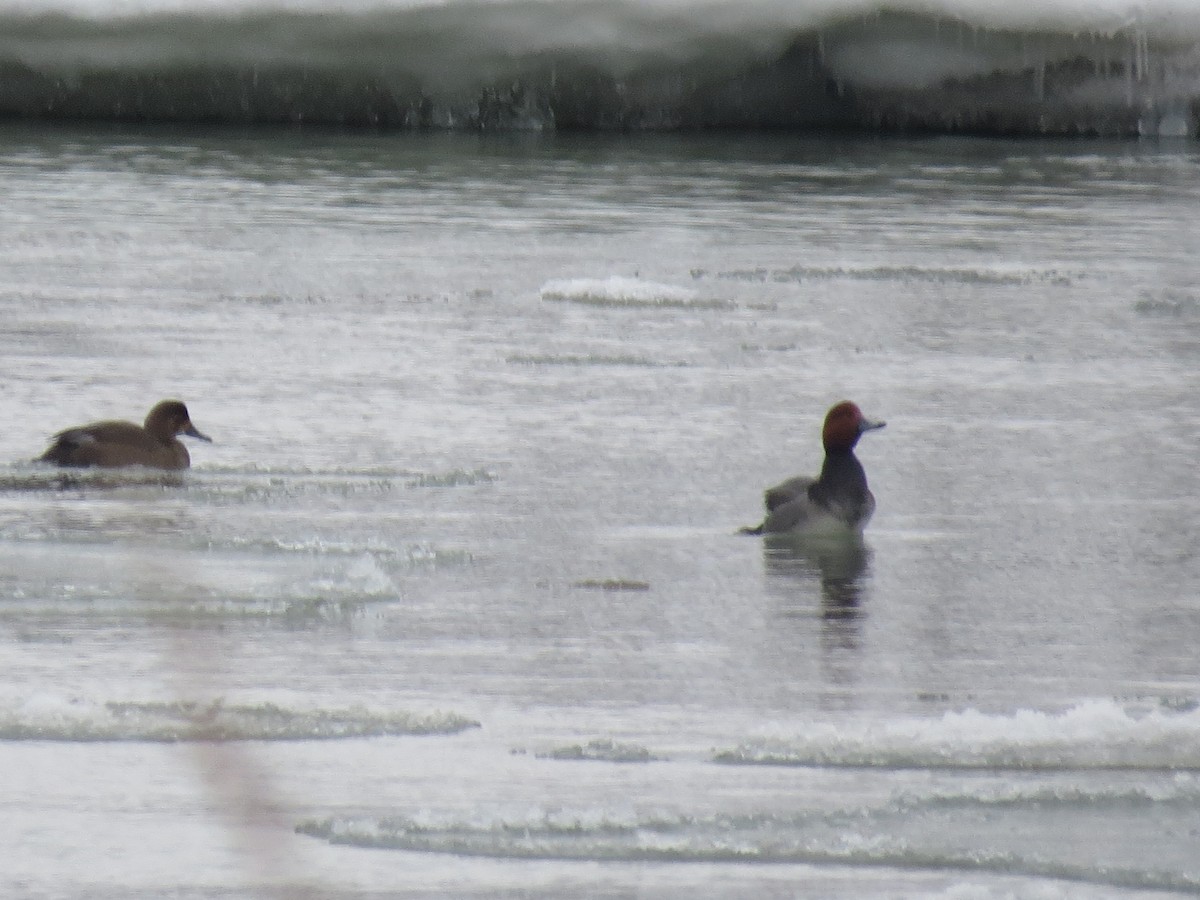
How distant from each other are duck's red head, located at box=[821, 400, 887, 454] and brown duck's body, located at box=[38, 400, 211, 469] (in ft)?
6.04

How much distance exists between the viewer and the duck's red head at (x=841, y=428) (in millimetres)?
6641

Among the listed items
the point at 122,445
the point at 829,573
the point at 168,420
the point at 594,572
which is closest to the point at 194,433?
the point at 168,420

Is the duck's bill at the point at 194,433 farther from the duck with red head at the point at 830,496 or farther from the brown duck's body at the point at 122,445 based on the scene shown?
the duck with red head at the point at 830,496

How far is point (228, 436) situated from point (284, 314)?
283cm

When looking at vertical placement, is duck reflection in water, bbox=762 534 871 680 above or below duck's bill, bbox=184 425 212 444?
below

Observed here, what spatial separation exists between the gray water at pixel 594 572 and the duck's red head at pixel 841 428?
0.87 ft

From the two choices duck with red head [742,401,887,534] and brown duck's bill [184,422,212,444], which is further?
brown duck's bill [184,422,212,444]

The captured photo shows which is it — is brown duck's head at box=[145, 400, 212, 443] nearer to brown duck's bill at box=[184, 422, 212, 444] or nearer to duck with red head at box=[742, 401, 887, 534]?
brown duck's bill at box=[184, 422, 212, 444]

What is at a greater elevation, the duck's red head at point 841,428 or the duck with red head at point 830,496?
the duck's red head at point 841,428

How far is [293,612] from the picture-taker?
17.6 feet

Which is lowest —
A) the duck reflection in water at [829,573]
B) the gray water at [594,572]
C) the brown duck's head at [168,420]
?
the duck reflection in water at [829,573]

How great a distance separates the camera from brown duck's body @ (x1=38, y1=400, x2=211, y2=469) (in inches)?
279

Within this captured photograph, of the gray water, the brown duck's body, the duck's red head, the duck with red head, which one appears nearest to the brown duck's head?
the brown duck's body

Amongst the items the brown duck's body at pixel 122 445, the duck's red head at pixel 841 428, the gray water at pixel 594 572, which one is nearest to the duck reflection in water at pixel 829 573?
the gray water at pixel 594 572
